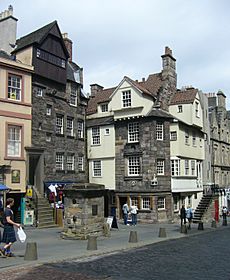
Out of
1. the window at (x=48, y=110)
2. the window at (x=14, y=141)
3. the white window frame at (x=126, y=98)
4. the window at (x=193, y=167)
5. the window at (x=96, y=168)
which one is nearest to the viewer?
the window at (x=14, y=141)

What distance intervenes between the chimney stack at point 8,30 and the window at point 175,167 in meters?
16.5

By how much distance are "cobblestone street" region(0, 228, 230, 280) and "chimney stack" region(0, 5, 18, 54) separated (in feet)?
69.9

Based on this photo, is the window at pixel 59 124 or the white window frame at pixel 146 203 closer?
the window at pixel 59 124

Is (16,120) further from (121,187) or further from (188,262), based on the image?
(188,262)

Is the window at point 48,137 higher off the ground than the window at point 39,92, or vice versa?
the window at point 39,92

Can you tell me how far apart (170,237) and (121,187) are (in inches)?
484

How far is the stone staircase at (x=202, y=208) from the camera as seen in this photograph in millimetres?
35125

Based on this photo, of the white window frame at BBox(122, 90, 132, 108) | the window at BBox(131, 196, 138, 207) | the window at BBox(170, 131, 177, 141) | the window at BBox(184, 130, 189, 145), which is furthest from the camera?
the window at BBox(184, 130, 189, 145)

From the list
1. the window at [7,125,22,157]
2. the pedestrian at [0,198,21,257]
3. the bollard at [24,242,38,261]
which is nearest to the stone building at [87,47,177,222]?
the window at [7,125,22,157]

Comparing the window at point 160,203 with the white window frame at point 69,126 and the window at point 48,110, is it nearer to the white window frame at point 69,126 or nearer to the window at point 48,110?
the white window frame at point 69,126

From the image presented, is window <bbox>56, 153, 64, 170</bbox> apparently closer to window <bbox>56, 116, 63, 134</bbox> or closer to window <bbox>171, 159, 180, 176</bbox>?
window <bbox>56, 116, 63, 134</bbox>

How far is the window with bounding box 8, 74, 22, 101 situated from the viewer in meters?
26.5

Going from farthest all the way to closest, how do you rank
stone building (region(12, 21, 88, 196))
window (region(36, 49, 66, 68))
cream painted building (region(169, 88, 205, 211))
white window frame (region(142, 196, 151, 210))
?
cream painted building (region(169, 88, 205, 211)) → white window frame (region(142, 196, 151, 210)) → window (region(36, 49, 66, 68)) → stone building (region(12, 21, 88, 196))

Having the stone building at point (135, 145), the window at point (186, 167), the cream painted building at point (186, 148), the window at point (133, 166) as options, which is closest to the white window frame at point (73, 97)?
the stone building at point (135, 145)
